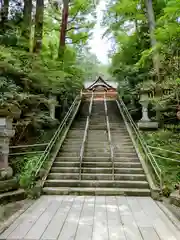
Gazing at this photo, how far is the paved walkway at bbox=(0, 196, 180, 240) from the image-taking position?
3158 millimetres

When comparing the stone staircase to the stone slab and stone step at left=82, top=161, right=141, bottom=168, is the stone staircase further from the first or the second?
the stone slab

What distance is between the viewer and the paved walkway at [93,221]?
10.4ft

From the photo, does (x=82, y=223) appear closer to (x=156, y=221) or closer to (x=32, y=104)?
(x=156, y=221)

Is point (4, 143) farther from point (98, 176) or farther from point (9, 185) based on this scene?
point (98, 176)

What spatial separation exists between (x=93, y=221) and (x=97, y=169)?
2826mm

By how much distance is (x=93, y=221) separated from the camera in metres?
3.69

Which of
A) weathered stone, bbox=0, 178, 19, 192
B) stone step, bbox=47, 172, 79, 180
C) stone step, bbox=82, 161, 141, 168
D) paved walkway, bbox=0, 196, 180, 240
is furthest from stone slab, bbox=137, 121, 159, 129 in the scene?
weathered stone, bbox=0, 178, 19, 192

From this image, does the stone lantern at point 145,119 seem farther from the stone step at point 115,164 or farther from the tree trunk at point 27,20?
the tree trunk at point 27,20

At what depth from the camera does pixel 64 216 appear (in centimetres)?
392

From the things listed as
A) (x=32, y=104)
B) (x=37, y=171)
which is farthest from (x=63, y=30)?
(x=37, y=171)

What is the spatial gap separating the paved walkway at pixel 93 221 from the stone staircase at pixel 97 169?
57 centimetres

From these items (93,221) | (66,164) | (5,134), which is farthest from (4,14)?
(93,221)

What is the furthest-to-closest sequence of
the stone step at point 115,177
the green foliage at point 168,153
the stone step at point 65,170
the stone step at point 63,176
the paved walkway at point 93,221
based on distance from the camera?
the stone step at point 65,170
the stone step at point 63,176
the stone step at point 115,177
the green foliage at point 168,153
the paved walkway at point 93,221

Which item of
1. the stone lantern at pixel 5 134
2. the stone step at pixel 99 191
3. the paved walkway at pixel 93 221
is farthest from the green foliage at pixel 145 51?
the stone lantern at pixel 5 134
